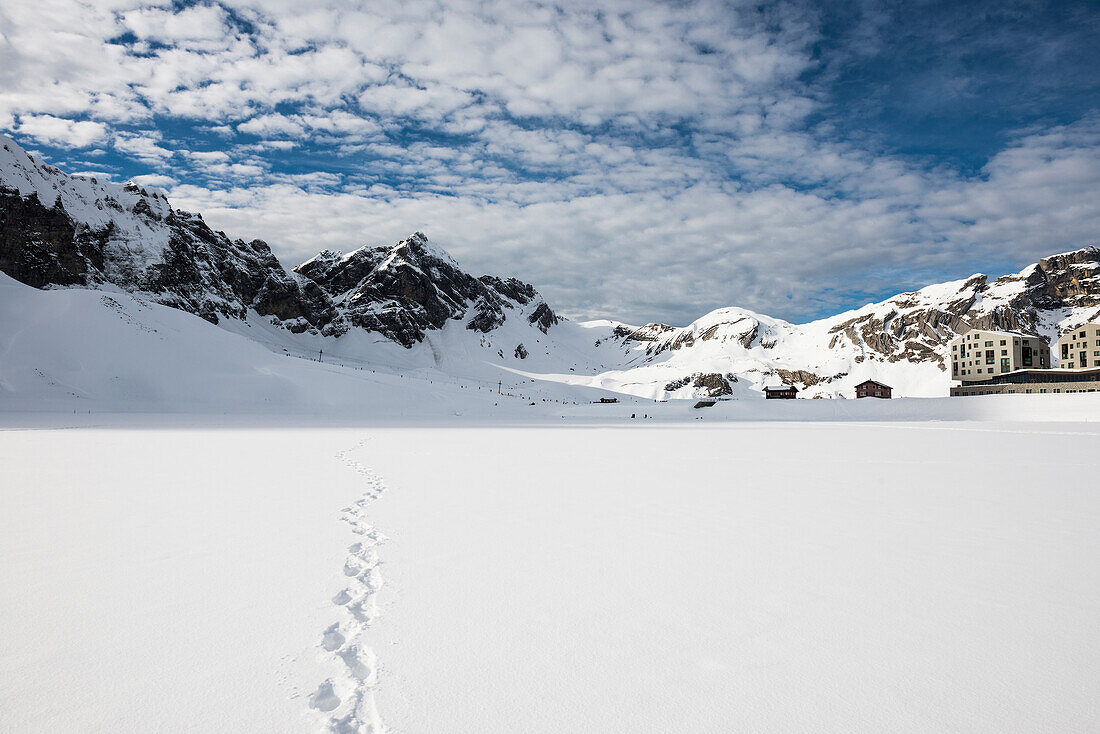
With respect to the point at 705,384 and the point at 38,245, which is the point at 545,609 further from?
the point at 705,384

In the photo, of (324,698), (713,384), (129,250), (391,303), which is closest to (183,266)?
(129,250)

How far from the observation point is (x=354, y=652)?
3.89 meters

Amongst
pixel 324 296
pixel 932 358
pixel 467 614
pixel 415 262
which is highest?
pixel 415 262

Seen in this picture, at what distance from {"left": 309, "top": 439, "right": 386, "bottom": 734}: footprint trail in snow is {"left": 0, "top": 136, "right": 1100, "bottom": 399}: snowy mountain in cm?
12302

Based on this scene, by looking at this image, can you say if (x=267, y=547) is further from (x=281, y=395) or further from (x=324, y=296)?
(x=324, y=296)

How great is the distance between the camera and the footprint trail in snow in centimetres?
309

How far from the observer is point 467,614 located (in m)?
4.59

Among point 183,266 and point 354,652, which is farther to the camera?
point 183,266

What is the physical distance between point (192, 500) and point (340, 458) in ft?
21.0

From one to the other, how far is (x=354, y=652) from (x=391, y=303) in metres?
177

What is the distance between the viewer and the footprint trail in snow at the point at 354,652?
309 centimetres

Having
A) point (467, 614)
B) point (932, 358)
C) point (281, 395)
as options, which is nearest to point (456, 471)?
point (467, 614)

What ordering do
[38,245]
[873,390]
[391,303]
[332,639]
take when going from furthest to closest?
[391,303] < [38,245] < [873,390] < [332,639]

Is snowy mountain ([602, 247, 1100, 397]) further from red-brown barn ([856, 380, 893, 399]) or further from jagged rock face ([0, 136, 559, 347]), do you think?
red-brown barn ([856, 380, 893, 399])
